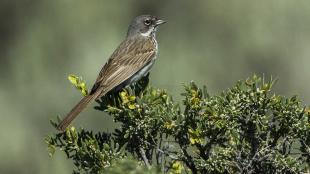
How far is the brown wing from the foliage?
7.26 ft

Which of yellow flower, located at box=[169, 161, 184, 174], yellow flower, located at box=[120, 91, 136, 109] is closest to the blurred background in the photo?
yellow flower, located at box=[120, 91, 136, 109]

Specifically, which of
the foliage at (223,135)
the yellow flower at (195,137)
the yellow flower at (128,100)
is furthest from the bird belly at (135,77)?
the yellow flower at (195,137)

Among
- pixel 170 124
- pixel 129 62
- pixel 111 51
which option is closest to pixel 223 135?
pixel 170 124

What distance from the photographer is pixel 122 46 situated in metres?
10.5

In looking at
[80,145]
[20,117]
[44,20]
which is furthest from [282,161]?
[44,20]

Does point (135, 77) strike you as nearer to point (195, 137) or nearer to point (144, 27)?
point (144, 27)

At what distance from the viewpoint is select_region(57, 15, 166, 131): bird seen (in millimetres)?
8648

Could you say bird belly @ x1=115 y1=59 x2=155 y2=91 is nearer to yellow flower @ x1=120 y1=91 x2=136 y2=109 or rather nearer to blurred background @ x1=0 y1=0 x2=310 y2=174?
yellow flower @ x1=120 y1=91 x2=136 y2=109

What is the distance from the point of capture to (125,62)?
32.8 ft

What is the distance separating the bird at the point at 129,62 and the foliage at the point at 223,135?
4.91 feet

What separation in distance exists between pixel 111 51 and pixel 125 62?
9054mm

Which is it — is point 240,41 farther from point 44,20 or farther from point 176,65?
point 44,20

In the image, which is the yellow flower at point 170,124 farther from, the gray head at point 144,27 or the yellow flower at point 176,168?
the gray head at point 144,27

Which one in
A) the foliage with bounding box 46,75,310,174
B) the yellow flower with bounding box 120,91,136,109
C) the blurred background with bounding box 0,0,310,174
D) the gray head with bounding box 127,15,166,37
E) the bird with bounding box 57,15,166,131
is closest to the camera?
the foliage with bounding box 46,75,310,174
